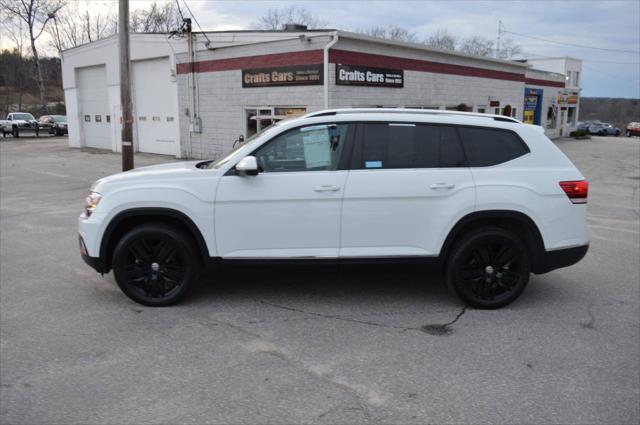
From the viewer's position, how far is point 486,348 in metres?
4.31

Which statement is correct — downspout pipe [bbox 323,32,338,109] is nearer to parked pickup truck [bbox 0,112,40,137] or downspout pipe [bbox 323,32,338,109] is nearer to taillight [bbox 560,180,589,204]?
taillight [bbox 560,180,589,204]

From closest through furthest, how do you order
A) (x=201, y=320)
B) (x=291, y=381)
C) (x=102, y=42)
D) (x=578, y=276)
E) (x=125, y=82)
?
(x=291, y=381)
(x=201, y=320)
(x=578, y=276)
(x=125, y=82)
(x=102, y=42)

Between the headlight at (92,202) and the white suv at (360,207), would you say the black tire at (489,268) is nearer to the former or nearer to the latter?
the white suv at (360,207)

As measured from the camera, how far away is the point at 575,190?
506 centimetres

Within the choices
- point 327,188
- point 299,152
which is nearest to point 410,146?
point 327,188

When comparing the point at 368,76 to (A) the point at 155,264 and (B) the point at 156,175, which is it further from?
(A) the point at 155,264

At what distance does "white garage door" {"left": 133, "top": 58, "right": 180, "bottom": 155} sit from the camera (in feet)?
73.7

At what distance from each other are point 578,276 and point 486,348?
2.63m

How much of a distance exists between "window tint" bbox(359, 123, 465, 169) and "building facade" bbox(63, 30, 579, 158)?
1161cm

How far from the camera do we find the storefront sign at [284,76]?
16634mm

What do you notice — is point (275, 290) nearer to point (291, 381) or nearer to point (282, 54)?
point (291, 381)

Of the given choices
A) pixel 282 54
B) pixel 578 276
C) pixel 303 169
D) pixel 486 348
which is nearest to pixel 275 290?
pixel 303 169

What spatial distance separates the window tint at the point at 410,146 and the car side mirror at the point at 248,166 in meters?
0.98

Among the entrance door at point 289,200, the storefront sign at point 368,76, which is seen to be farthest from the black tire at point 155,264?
the storefront sign at point 368,76
